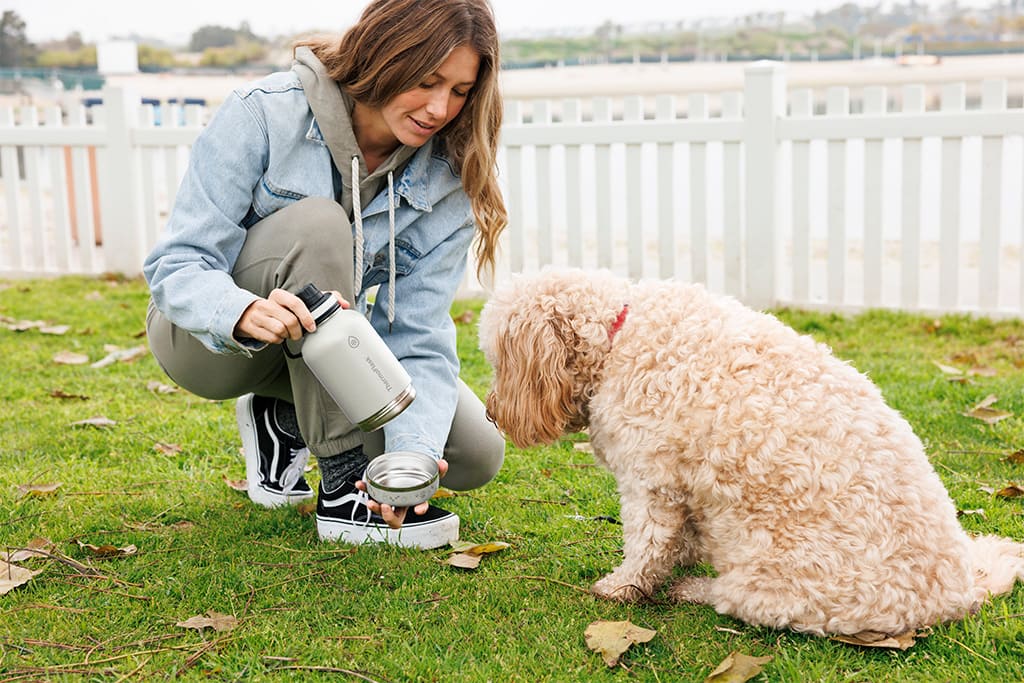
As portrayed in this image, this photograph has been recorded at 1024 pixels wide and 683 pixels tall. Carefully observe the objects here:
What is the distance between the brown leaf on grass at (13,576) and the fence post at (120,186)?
19.3 ft

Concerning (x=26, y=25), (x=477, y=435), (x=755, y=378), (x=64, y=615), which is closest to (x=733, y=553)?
(x=755, y=378)

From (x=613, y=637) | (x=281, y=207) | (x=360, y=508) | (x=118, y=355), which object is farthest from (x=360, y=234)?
(x=118, y=355)

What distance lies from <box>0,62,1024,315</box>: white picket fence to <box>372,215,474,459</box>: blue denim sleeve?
149 inches

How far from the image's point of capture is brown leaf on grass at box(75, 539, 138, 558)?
319 cm

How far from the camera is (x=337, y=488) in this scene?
3314mm

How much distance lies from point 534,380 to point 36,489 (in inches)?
78.4

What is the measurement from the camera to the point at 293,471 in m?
3.69

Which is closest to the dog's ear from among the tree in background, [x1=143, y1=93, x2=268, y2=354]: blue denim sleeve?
[x1=143, y1=93, x2=268, y2=354]: blue denim sleeve

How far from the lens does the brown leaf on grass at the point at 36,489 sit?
3645 mm

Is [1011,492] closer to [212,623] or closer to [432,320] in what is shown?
[432,320]

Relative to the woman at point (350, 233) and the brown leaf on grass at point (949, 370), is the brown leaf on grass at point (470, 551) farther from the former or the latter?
the brown leaf on grass at point (949, 370)

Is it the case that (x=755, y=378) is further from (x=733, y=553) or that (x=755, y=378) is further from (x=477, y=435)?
(x=477, y=435)

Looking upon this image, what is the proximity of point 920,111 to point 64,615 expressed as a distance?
224 inches

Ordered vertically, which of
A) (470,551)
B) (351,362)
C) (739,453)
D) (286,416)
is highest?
(351,362)
